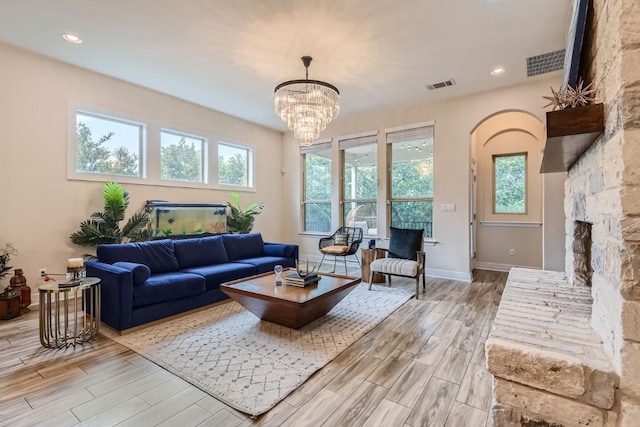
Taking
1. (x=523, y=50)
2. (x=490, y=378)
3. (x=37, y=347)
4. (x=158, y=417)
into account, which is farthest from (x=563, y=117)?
(x=37, y=347)

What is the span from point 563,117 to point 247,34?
2872mm

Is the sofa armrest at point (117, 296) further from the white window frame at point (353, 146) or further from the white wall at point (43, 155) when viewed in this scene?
the white window frame at point (353, 146)

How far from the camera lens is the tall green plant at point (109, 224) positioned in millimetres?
3811

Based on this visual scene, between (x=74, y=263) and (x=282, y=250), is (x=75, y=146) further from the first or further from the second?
(x=282, y=250)

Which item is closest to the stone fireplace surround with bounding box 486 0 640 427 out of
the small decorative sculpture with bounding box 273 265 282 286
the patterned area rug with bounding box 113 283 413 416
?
the patterned area rug with bounding box 113 283 413 416

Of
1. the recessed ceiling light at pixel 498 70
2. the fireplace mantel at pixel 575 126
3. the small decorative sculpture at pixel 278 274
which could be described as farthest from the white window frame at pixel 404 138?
the fireplace mantel at pixel 575 126

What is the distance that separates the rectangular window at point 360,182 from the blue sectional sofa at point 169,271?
1831mm

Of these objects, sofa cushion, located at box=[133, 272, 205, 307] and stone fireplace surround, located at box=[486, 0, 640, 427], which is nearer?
stone fireplace surround, located at box=[486, 0, 640, 427]

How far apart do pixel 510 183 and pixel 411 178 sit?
190cm

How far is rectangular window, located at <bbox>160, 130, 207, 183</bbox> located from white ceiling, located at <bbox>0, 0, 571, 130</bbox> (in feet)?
2.82

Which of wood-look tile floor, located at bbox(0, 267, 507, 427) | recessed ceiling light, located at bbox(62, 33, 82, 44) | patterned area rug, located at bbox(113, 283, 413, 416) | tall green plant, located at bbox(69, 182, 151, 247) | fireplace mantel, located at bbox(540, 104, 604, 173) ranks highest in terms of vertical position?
recessed ceiling light, located at bbox(62, 33, 82, 44)

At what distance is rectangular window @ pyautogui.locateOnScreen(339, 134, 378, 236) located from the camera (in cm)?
575

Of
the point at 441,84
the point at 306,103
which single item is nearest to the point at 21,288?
the point at 306,103

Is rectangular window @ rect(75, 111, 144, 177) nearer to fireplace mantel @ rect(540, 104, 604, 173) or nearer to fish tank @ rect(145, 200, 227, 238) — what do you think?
fish tank @ rect(145, 200, 227, 238)
